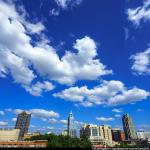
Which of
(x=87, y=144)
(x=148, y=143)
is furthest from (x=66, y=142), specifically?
(x=148, y=143)

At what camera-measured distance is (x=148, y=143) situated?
197 meters

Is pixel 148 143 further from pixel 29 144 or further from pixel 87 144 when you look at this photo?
pixel 29 144

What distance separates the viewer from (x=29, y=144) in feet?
413

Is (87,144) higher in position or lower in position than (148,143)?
lower

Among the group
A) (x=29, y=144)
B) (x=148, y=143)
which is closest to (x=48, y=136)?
(x=29, y=144)

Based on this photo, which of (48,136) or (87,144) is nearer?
(87,144)

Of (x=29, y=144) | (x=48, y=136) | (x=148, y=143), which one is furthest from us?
(x=148, y=143)

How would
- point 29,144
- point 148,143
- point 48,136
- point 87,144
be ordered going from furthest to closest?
point 148,143, point 48,136, point 87,144, point 29,144

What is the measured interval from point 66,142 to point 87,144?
1534cm

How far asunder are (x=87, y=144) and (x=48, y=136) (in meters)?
27.8

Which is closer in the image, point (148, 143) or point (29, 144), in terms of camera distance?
point (29, 144)

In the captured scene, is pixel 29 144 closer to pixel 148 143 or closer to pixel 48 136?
pixel 48 136

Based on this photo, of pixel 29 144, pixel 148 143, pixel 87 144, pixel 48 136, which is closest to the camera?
pixel 29 144

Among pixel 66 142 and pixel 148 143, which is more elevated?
pixel 148 143
